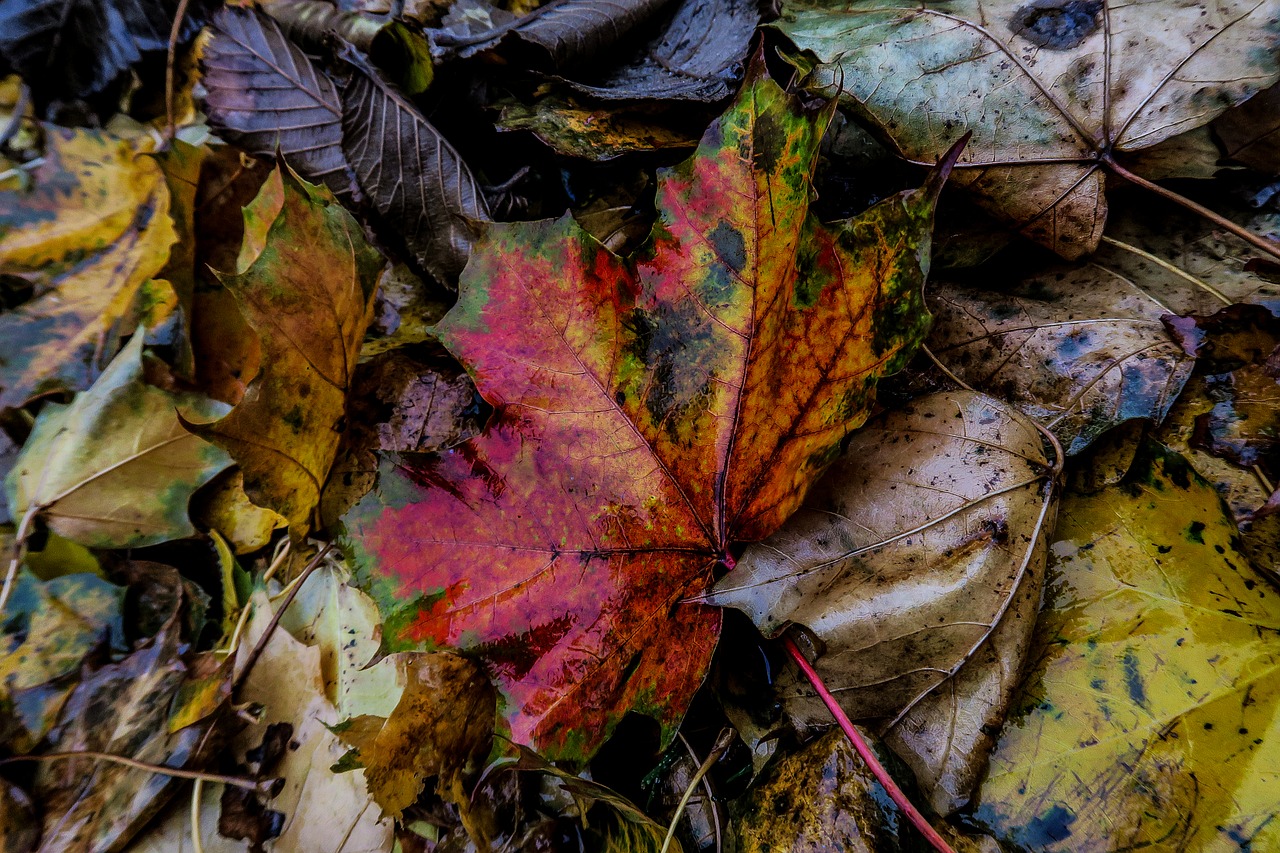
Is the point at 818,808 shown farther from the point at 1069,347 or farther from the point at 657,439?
the point at 1069,347

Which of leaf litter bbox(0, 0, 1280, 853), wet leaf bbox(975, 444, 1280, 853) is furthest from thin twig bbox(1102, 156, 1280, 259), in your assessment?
wet leaf bbox(975, 444, 1280, 853)

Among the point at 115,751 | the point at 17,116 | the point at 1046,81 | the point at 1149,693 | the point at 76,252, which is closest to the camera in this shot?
the point at 1149,693

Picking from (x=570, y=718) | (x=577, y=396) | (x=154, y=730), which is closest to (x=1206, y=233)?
(x=577, y=396)

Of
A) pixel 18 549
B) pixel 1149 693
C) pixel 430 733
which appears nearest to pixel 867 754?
pixel 1149 693

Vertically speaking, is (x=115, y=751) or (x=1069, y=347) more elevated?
(x=1069, y=347)

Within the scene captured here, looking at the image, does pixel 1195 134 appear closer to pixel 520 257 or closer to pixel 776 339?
pixel 776 339
